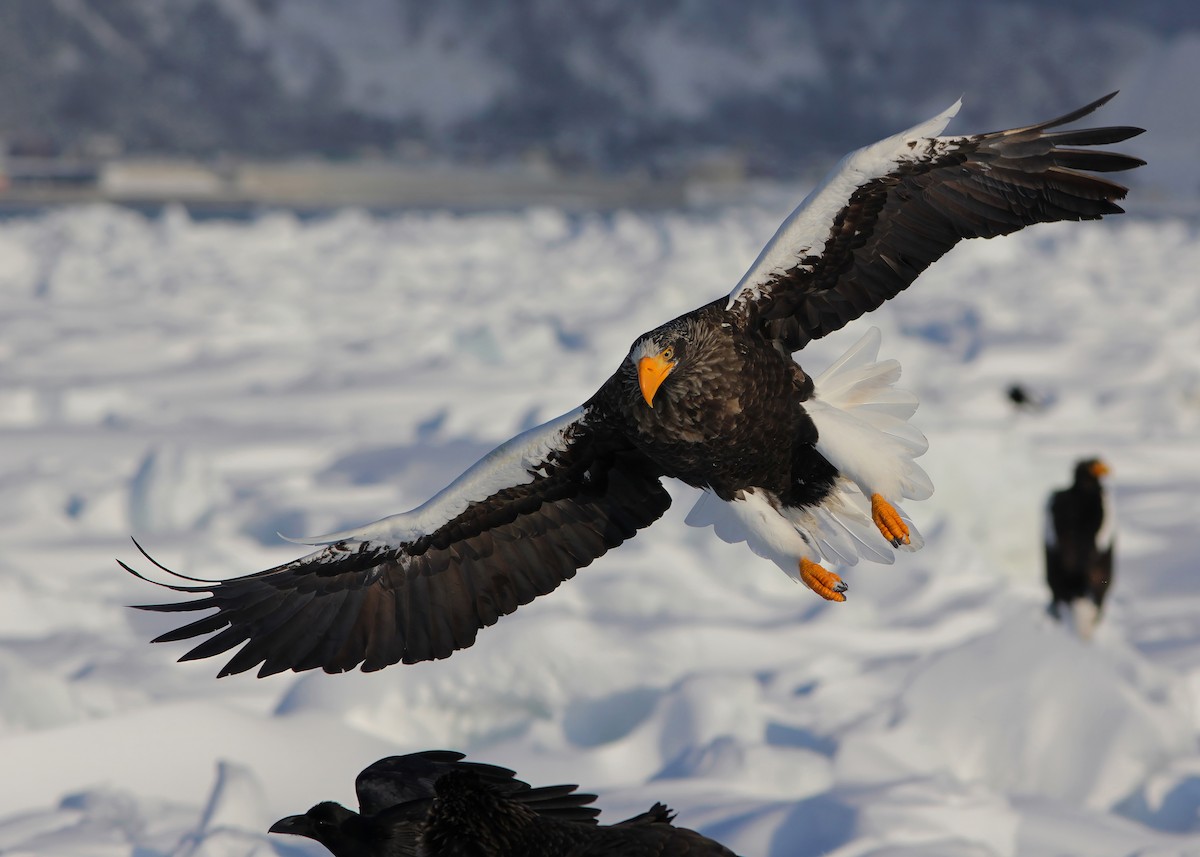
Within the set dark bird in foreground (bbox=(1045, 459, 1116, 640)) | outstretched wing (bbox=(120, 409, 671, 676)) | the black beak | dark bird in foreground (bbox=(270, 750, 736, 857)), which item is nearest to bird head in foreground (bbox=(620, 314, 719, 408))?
outstretched wing (bbox=(120, 409, 671, 676))

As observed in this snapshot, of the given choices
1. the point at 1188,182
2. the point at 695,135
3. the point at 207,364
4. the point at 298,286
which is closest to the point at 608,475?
the point at 207,364

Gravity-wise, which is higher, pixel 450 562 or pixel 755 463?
pixel 450 562

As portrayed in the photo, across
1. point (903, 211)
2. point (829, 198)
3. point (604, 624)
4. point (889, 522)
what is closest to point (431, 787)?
point (889, 522)

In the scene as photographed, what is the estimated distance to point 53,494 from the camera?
268 inches

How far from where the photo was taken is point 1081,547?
5617mm

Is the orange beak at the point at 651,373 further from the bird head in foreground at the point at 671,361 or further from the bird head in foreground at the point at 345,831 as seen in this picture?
the bird head in foreground at the point at 345,831

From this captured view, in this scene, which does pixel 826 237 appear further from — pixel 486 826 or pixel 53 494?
pixel 53 494

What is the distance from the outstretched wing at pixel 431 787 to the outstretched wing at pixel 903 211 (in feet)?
3.77

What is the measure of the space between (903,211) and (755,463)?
709mm

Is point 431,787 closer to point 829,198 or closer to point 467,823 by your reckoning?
point 467,823

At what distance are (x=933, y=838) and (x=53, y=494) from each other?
5154 millimetres

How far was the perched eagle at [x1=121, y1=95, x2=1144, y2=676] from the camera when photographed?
296 centimetres

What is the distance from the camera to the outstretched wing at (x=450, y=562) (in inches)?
121

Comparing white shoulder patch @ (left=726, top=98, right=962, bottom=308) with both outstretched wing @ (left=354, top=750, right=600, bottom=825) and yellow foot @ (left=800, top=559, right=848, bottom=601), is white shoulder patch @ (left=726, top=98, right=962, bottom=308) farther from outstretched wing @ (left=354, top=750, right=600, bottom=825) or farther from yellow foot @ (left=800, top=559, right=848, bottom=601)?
outstretched wing @ (left=354, top=750, right=600, bottom=825)
